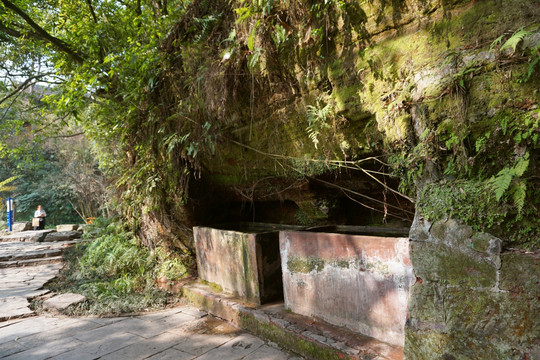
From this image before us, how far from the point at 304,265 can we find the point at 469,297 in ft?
5.42

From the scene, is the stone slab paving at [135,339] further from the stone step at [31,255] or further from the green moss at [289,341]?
the stone step at [31,255]

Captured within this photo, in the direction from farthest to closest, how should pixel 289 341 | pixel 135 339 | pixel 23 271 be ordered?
pixel 23 271 < pixel 135 339 < pixel 289 341

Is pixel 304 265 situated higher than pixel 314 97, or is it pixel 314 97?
pixel 314 97

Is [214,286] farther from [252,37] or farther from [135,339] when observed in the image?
[252,37]

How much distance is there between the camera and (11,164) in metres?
20.1

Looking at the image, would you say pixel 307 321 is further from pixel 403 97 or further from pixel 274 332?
pixel 403 97

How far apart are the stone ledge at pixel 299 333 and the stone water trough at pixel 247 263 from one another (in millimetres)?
163

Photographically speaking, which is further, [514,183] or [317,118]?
[317,118]

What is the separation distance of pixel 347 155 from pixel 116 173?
18.2ft

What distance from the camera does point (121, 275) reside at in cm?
584

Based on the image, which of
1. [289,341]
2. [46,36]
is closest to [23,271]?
[46,36]

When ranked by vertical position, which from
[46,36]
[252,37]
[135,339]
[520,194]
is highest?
[46,36]

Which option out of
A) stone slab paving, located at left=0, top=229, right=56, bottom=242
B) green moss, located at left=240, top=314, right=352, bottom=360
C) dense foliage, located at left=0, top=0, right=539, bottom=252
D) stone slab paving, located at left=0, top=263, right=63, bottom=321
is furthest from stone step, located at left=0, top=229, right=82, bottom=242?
green moss, located at left=240, top=314, right=352, bottom=360

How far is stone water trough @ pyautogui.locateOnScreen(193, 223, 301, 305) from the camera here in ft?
12.9
